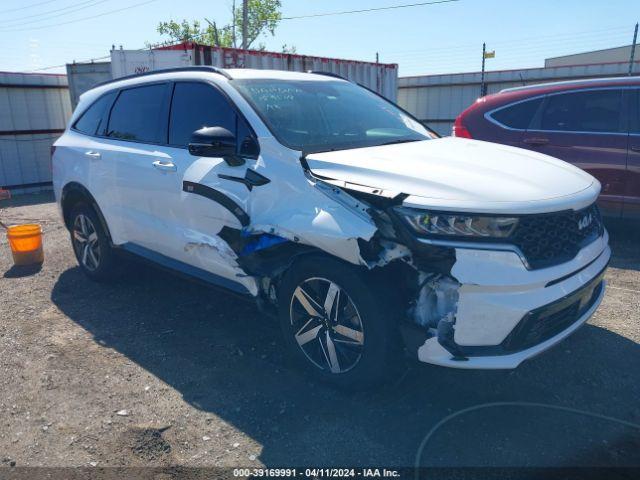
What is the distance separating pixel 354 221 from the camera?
9.13ft

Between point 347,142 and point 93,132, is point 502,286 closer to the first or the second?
point 347,142

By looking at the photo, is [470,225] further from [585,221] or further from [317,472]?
[317,472]

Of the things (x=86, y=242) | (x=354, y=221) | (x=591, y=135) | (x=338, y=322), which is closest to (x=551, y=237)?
(x=354, y=221)

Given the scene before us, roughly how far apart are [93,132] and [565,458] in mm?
4537

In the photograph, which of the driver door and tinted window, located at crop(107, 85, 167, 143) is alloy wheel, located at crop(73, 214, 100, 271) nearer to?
tinted window, located at crop(107, 85, 167, 143)

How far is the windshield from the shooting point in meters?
3.44

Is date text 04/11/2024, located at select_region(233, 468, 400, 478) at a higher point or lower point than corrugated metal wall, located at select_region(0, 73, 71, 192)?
lower

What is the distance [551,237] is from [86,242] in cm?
421

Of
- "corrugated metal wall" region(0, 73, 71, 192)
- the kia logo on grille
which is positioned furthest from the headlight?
"corrugated metal wall" region(0, 73, 71, 192)

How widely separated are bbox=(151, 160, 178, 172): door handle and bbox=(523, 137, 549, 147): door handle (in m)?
4.14

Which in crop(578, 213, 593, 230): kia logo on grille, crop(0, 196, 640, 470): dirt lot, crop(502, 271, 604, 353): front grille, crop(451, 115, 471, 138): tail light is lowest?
crop(0, 196, 640, 470): dirt lot

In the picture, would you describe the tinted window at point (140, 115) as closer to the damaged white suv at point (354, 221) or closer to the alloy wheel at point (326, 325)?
the damaged white suv at point (354, 221)

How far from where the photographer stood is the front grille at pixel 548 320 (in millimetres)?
2609

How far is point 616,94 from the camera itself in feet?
19.0
